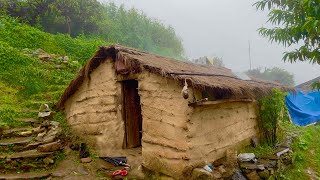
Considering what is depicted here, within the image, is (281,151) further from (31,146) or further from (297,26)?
(31,146)

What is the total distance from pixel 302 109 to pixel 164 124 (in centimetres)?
986

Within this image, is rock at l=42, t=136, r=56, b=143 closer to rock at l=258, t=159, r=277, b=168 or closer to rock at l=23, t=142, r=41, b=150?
rock at l=23, t=142, r=41, b=150

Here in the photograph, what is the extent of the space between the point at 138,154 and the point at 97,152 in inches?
46.2

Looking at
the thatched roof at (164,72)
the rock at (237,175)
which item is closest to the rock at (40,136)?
the thatched roof at (164,72)

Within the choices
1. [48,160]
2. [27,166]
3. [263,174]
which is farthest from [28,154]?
[263,174]

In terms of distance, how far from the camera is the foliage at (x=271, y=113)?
757 cm

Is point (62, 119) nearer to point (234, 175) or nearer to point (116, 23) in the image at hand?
point (234, 175)

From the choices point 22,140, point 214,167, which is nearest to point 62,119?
point 22,140

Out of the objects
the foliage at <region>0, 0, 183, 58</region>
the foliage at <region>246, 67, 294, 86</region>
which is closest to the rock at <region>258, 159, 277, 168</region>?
the foliage at <region>0, 0, 183, 58</region>

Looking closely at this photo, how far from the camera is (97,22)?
17578 mm

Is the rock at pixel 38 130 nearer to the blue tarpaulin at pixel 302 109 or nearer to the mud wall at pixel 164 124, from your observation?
the mud wall at pixel 164 124

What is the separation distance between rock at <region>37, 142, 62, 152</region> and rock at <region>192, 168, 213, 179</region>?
3.56m

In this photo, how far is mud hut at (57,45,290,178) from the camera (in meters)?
5.34

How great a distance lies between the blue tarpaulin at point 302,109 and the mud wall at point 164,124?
29.5ft
